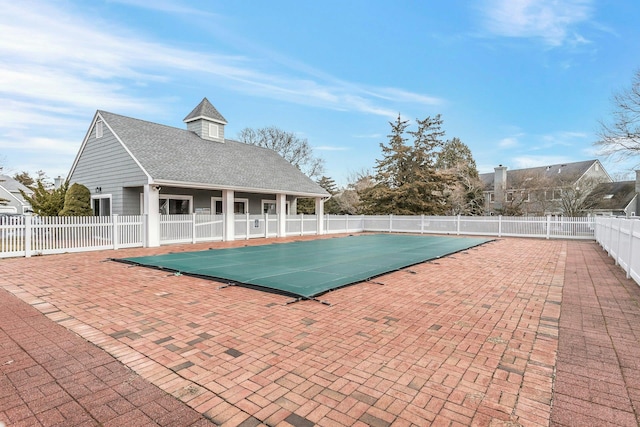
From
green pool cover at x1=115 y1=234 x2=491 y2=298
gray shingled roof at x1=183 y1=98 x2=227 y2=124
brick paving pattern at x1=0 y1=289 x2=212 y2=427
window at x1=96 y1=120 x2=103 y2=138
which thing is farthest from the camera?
gray shingled roof at x1=183 y1=98 x2=227 y2=124

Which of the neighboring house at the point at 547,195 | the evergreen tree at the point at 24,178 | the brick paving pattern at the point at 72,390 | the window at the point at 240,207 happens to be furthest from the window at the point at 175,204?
the evergreen tree at the point at 24,178

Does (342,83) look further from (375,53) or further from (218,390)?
(218,390)

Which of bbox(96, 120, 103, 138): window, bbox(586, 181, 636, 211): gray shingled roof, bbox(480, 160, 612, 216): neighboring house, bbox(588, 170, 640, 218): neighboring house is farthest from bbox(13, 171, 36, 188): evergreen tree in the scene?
bbox(588, 170, 640, 218): neighboring house

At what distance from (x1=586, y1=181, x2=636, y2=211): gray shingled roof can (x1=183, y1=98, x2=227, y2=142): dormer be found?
2795cm

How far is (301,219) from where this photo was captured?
1906 cm

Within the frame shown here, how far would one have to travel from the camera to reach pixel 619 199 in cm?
3128

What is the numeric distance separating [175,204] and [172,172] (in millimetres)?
2117

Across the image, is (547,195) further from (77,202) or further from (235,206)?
(77,202)

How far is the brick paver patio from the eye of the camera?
2.27 meters

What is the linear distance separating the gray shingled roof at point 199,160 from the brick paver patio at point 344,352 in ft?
27.1

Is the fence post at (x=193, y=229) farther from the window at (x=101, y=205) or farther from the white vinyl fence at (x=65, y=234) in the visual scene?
the window at (x=101, y=205)

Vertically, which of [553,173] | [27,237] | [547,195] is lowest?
[27,237]

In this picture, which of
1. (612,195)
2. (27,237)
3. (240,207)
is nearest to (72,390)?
(27,237)

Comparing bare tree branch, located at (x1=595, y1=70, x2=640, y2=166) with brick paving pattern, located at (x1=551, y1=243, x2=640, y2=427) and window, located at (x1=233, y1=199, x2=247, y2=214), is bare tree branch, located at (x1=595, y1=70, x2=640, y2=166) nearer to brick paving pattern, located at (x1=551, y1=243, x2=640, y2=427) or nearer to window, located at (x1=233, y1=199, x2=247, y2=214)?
brick paving pattern, located at (x1=551, y1=243, x2=640, y2=427)
